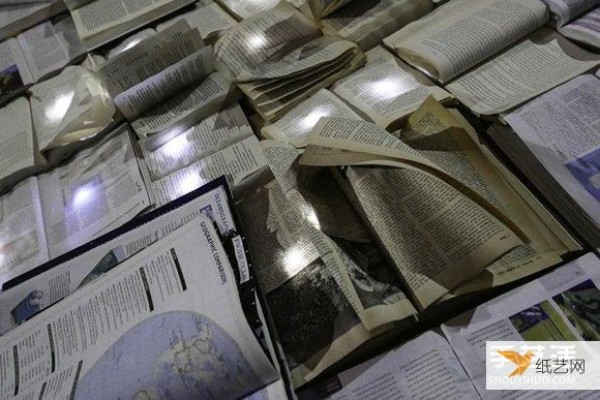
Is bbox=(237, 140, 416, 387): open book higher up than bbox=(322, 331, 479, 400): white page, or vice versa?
bbox=(237, 140, 416, 387): open book

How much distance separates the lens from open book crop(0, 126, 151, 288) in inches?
36.6

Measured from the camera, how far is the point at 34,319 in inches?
28.3

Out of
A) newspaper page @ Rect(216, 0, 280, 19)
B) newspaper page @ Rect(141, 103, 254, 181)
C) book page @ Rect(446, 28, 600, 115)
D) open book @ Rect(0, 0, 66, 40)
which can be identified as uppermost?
open book @ Rect(0, 0, 66, 40)

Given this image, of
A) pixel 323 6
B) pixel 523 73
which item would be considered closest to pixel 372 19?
pixel 323 6

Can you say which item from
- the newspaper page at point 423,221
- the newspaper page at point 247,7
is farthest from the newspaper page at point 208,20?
the newspaper page at point 423,221

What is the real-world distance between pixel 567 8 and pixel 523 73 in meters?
0.18

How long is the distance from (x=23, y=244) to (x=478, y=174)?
2.99 feet

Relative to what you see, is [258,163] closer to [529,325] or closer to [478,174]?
[478,174]

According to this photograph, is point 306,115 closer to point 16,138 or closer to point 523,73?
point 523,73

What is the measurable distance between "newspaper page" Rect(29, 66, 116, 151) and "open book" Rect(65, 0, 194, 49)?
11 centimetres

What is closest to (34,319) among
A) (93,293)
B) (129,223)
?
(93,293)

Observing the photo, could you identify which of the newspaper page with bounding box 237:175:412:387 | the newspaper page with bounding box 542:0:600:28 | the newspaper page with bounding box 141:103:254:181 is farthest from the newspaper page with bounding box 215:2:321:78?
the newspaper page with bounding box 542:0:600:28

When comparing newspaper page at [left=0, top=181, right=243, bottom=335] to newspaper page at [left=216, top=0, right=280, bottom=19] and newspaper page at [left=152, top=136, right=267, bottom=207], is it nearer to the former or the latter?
newspaper page at [left=152, top=136, right=267, bottom=207]

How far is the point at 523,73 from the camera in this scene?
2.87 feet
